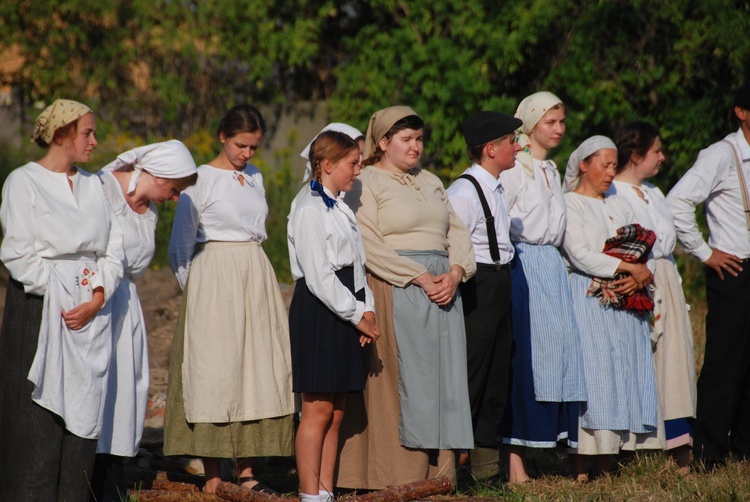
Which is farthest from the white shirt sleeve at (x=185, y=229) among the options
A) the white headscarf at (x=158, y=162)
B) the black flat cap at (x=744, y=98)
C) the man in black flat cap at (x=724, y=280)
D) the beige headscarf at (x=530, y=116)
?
the black flat cap at (x=744, y=98)

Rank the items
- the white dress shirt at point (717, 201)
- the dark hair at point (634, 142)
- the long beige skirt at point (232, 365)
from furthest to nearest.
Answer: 1. the dark hair at point (634, 142)
2. the white dress shirt at point (717, 201)
3. the long beige skirt at point (232, 365)

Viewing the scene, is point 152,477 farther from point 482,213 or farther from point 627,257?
point 627,257

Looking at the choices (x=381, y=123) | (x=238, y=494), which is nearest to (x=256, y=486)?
(x=238, y=494)

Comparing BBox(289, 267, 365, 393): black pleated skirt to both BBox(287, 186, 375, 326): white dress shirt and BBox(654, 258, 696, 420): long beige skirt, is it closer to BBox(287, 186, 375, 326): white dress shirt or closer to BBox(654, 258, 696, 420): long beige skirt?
BBox(287, 186, 375, 326): white dress shirt

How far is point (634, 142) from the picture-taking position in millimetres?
6188

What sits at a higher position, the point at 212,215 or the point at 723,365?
the point at 212,215

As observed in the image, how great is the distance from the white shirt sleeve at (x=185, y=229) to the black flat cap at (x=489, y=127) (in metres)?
1.56

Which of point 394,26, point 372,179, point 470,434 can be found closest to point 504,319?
point 470,434

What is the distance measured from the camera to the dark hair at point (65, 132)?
4.56 meters

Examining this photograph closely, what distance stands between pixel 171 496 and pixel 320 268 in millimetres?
A: 1374

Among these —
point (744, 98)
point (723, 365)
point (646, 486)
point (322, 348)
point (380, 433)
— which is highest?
point (744, 98)

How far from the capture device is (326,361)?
4828 millimetres

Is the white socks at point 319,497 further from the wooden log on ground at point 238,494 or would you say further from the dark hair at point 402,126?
the dark hair at point 402,126

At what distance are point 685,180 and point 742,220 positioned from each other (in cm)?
40
